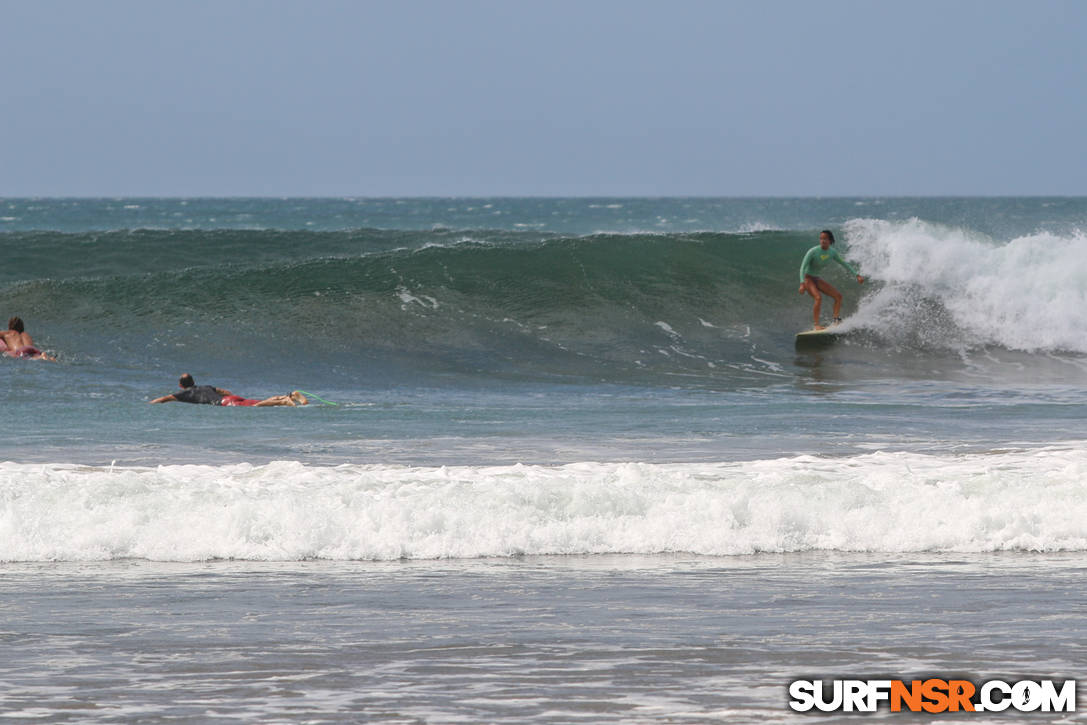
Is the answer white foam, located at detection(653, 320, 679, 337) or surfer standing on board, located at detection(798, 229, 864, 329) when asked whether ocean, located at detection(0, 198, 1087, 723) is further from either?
surfer standing on board, located at detection(798, 229, 864, 329)

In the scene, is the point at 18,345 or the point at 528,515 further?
the point at 18,345

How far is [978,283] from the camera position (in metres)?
21.7

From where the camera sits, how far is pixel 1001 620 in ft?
19.1

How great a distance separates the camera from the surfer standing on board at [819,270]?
18922 millimetres

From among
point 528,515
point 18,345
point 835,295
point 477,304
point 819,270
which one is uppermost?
point 819,270

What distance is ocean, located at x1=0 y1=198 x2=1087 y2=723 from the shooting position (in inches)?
199

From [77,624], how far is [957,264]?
18.9 m

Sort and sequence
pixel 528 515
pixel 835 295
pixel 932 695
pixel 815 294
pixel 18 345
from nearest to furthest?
1. pixel 932 695
2. pixel 528 515
3. pixel 18 345
4. pixel 835 295
5. pixel 815 294

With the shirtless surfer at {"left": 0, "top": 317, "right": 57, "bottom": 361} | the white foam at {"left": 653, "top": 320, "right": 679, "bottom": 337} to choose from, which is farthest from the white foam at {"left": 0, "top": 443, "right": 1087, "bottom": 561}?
the white foam at {"left": 653, "top": 320, "right": 679, "bottom": 337}

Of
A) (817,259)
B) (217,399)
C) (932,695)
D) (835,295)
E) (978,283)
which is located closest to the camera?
(932,695)

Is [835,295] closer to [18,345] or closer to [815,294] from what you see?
[815,294]

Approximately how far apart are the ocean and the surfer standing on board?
0.68 meters

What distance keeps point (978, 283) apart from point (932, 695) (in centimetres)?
1820

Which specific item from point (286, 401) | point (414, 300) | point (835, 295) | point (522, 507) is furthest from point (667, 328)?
point (522, 507)
